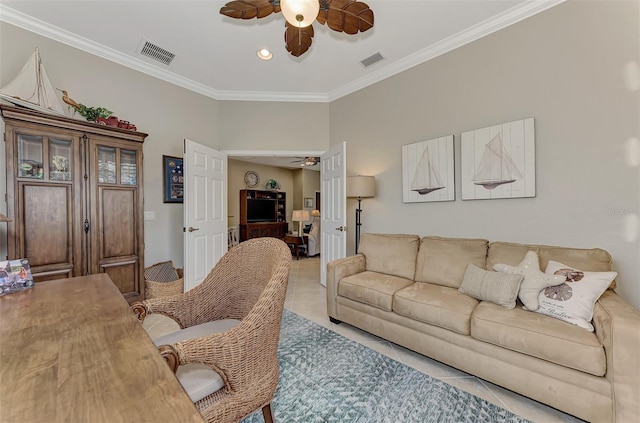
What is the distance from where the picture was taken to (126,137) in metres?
2.71

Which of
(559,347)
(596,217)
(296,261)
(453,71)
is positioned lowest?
(296,261)

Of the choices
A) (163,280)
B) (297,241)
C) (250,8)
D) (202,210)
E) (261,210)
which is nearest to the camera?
(250,8)

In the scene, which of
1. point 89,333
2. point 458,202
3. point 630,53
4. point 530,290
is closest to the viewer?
point 89,333

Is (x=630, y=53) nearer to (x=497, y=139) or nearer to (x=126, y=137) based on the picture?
(x=497, y=139)

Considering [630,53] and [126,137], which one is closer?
[630,53]

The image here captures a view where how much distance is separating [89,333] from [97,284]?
0.70 meters

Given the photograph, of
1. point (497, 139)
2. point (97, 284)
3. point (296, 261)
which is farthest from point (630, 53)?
point (296, 261)

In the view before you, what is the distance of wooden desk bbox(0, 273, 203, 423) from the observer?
53 centimetres

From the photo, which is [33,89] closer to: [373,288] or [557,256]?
[373,288]

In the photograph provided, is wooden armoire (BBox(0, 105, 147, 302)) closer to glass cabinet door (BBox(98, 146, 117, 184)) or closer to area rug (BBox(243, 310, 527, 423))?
glass cabinet door (BBox(98, 146, 117, 184))

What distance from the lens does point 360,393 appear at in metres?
1.66

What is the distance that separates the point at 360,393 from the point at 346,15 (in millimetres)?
2499

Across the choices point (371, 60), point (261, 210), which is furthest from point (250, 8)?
point (261, 210)

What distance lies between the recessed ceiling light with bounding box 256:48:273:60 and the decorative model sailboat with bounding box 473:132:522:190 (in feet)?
8.28
